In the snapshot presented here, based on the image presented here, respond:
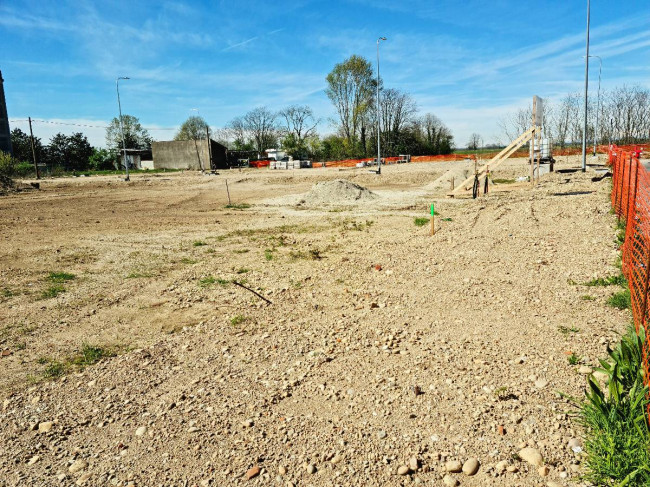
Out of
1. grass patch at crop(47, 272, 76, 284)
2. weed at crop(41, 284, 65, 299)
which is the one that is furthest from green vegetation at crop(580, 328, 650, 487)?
grass patch at crop(47, 272, 76, 284)

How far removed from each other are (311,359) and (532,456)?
8.45 ft

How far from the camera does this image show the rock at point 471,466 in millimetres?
3363

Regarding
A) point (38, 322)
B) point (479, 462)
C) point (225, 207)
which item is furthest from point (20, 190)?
point (479, 462)

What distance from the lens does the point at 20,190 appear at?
3556 centimetres

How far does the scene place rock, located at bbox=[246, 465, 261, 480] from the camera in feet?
11.3

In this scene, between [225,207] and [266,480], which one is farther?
[225,207]

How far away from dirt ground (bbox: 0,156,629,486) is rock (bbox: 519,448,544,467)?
14 mm

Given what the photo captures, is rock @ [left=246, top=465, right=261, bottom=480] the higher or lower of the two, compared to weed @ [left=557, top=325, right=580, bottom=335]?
lower

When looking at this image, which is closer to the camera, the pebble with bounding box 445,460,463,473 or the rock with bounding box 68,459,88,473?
the pebble with bounding box 445,460,463,473

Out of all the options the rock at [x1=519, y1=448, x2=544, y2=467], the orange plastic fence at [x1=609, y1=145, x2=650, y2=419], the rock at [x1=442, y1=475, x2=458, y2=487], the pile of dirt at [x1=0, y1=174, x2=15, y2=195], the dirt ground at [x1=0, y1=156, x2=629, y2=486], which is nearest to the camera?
the rock at [x1=442, y1=475, x2=458, y2=487]

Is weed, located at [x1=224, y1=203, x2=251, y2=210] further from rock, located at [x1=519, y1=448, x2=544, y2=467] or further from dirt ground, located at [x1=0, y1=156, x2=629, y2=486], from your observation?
rock, located at [x1=519, y1=448, x2=544, y2=467]

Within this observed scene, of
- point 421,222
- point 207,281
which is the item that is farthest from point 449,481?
point 421,222

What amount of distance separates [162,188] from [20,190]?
10630 millimetres

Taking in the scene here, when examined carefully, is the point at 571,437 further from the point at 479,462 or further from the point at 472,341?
the point at 472,341
